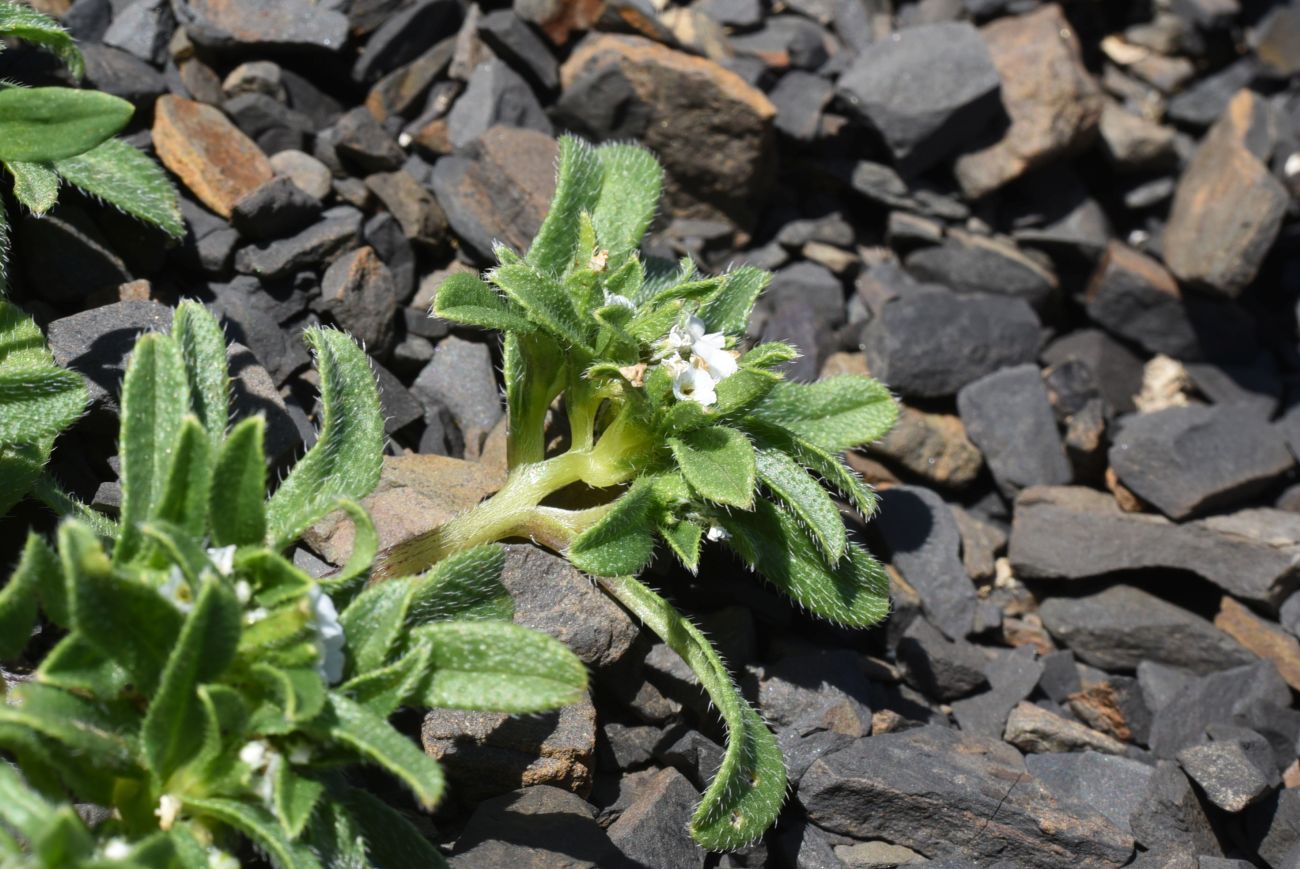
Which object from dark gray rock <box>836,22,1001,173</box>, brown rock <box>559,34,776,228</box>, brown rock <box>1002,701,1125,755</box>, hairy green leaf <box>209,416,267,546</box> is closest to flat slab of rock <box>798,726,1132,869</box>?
brown rock <box>1002,701,1125,755</box>

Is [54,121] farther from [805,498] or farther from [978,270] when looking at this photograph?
[978,270]

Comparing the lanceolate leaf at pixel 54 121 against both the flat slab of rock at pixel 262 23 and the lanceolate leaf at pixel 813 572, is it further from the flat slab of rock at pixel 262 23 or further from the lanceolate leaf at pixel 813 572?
the lanceolate leaf at pixel 813 572

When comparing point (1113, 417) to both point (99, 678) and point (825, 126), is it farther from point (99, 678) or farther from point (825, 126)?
point (99, 678)

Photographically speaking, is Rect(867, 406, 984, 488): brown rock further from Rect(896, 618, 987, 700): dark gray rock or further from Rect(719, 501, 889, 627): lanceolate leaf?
Rect(719, 501, 889, 627): lanceolate leaf

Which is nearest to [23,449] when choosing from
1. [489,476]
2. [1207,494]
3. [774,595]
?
[489,476]

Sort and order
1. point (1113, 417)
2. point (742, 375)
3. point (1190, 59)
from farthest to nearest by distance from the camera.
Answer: point (1190, 59) < point (1113, 417) < point (742, 375)

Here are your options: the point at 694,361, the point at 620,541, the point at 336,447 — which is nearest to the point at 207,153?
the point at 336,447
